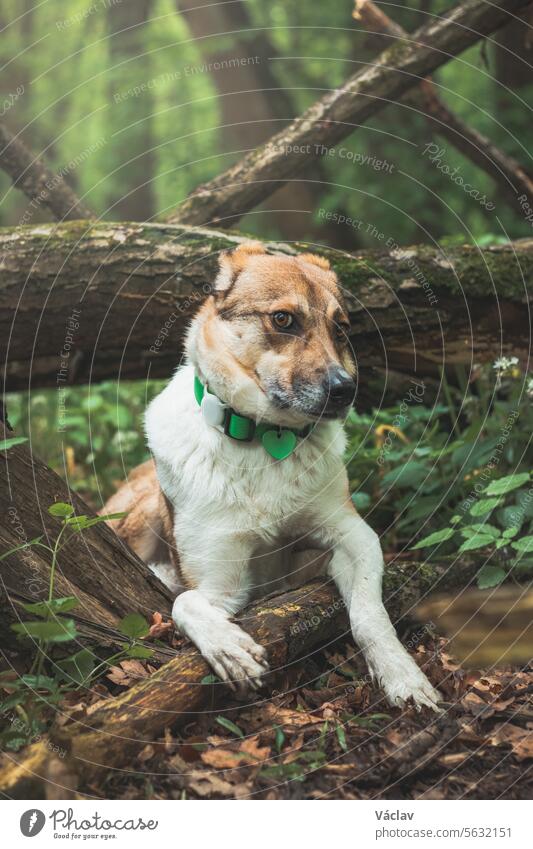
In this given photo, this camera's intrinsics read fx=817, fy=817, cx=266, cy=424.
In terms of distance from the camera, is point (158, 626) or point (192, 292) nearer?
point (158, 626)

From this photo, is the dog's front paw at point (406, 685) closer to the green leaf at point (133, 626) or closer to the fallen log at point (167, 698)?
the fallen log at point (167, 698)

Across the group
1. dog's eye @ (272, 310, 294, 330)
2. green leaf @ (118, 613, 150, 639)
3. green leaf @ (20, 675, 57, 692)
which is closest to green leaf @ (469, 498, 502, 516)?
dog's eye @ (272, 310, 294, 330)

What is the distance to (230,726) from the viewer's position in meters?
3.49

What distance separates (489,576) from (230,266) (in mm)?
2259

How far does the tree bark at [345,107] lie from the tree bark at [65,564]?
3.16m

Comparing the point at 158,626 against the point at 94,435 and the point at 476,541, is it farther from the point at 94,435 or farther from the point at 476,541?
the point at 94,435

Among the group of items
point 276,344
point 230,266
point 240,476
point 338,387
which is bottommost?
point 240,476

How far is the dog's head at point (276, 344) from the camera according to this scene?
4125 mm

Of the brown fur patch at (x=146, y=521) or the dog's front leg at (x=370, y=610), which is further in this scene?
the brown fur patch at (x=146, y=521)

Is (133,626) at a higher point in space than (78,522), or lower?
lower

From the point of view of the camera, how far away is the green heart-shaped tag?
4.37m

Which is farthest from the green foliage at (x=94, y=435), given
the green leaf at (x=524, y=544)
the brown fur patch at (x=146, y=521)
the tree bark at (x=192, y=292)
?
the green leaf at (x=524, y=544)

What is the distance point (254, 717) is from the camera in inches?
142

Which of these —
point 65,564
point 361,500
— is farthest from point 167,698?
point 361,500
